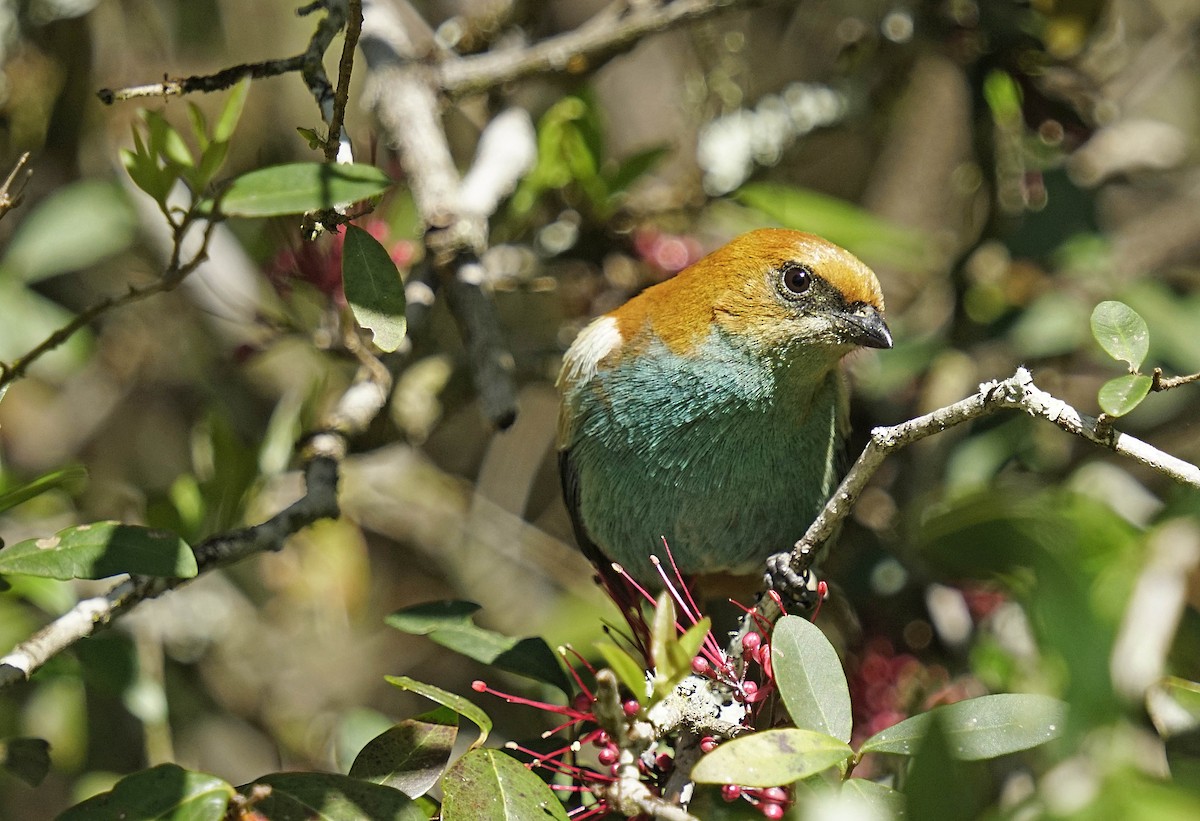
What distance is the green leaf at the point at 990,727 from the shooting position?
83.3 inches

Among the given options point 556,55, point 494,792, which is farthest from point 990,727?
point 556,55

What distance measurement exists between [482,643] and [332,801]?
2.48 feet

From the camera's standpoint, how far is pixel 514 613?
5.82 meters

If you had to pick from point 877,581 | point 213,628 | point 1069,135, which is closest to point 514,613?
point 213,628

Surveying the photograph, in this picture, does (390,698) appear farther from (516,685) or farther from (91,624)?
(91,624)

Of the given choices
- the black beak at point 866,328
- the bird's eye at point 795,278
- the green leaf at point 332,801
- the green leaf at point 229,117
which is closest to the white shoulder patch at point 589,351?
the bird's eye at point 795,278

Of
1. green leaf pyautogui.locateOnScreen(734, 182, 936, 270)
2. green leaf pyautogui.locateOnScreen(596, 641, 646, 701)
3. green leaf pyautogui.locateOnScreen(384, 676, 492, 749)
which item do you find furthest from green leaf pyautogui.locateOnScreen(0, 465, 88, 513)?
green leaf pyautogui.locateOnScreen(734, 182, 936, 270)

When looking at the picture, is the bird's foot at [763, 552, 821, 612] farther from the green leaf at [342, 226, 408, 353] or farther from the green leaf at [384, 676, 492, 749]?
the green leaf at [342, 226, 408, 353]

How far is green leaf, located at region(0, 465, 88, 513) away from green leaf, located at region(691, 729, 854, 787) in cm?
169

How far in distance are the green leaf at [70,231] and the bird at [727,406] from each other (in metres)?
2.16

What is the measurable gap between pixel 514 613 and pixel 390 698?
0.89 m

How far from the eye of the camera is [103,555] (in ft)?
8.16

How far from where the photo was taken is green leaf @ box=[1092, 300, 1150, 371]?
2230 millimetres

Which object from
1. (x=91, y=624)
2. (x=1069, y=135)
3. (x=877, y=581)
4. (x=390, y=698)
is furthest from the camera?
(x=390, y=698)
